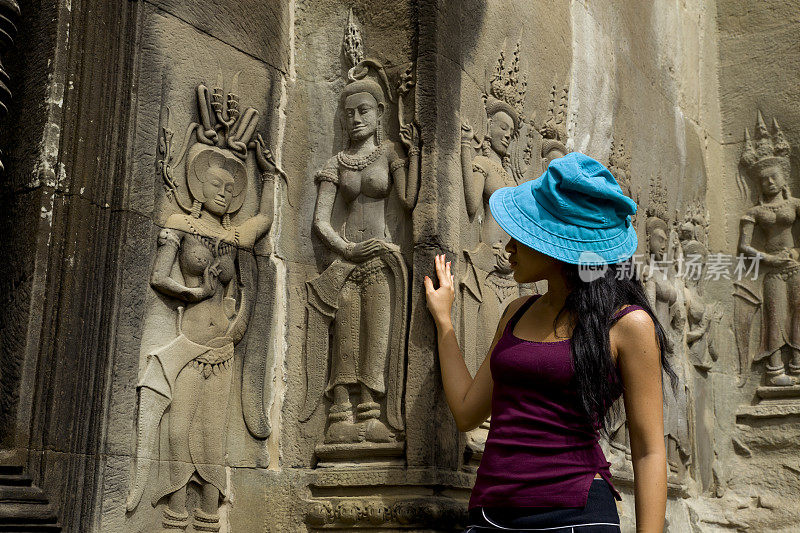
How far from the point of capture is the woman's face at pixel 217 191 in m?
4.14

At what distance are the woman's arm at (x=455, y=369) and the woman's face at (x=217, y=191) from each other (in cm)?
100

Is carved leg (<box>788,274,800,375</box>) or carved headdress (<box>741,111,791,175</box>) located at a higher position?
carved headdress (<box>741,111,791,175</box>)

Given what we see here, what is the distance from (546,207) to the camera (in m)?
2.83

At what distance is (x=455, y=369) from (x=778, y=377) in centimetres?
472

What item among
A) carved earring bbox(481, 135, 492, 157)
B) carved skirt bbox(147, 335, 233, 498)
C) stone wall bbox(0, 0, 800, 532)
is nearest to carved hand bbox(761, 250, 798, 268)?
stone wall bbox(0, 0, 800, 532)

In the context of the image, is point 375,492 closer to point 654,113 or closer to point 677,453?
point 677,453

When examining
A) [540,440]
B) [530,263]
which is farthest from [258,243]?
[540,440]

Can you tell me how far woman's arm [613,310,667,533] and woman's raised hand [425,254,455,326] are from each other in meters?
1.32

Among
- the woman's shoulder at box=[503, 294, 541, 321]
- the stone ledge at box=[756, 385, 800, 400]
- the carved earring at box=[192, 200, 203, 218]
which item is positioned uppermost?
the carved earring at box=[192, 200, 203, 218]

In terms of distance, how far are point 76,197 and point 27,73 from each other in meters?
0.61

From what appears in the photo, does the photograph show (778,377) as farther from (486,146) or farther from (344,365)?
(344,365)

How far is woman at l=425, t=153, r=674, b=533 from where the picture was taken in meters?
2.60

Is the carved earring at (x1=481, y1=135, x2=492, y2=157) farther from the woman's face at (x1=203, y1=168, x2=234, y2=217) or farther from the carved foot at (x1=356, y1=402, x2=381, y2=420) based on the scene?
the carved foot at (x1=356, y1=402, x2=381, y2=420)

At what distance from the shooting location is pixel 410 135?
14.4ft
